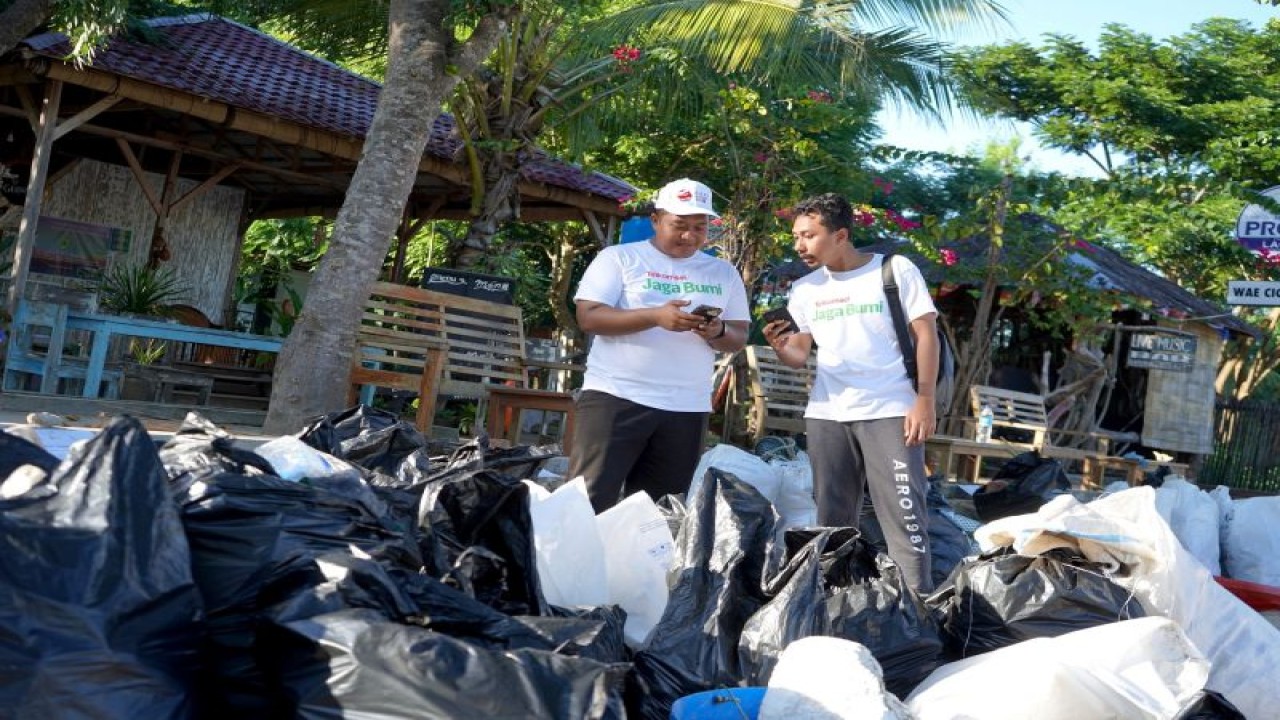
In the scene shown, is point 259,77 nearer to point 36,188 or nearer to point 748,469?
point 36,188

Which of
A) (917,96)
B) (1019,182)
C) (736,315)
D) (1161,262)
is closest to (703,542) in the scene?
(736,315)

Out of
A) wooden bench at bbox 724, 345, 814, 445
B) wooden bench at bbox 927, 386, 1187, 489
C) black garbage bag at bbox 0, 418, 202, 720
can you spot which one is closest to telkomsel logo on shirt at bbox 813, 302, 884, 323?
black garbage bag at bbox 0, 418, 202, 720

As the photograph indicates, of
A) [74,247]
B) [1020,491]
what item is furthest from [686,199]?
[74,247]

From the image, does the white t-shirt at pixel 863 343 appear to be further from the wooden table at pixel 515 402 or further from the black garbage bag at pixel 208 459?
the wooden table at pixel 515 402

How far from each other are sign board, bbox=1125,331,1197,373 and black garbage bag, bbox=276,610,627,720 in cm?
1648

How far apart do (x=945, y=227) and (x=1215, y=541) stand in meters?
6.86

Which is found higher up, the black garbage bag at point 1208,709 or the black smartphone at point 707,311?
the black smartphone at point 707,311

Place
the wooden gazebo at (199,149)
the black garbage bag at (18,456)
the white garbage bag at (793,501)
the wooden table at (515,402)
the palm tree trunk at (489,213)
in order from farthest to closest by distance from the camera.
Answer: the palm tree trunk at (489,213), the wooden gazebo at (199,149), the wooden table at (515,402), the white garbage bag at (793,501), the black garbage bag at (18,456)

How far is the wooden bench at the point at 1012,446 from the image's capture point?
998 cm

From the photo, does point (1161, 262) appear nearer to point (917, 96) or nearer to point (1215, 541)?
point (917, 96)

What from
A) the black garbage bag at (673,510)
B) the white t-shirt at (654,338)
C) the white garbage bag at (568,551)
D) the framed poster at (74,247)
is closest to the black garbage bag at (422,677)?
the white garbage bag at (568,551)

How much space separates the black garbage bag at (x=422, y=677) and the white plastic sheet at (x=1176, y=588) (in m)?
1.98

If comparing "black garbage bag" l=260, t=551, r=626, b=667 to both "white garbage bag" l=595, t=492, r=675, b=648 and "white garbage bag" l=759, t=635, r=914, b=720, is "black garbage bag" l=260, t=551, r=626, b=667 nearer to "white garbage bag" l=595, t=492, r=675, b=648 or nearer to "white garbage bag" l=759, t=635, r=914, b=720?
"white garbage bag" l=759, t=635, r=914, b=720

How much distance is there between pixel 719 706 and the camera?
2.64 m
